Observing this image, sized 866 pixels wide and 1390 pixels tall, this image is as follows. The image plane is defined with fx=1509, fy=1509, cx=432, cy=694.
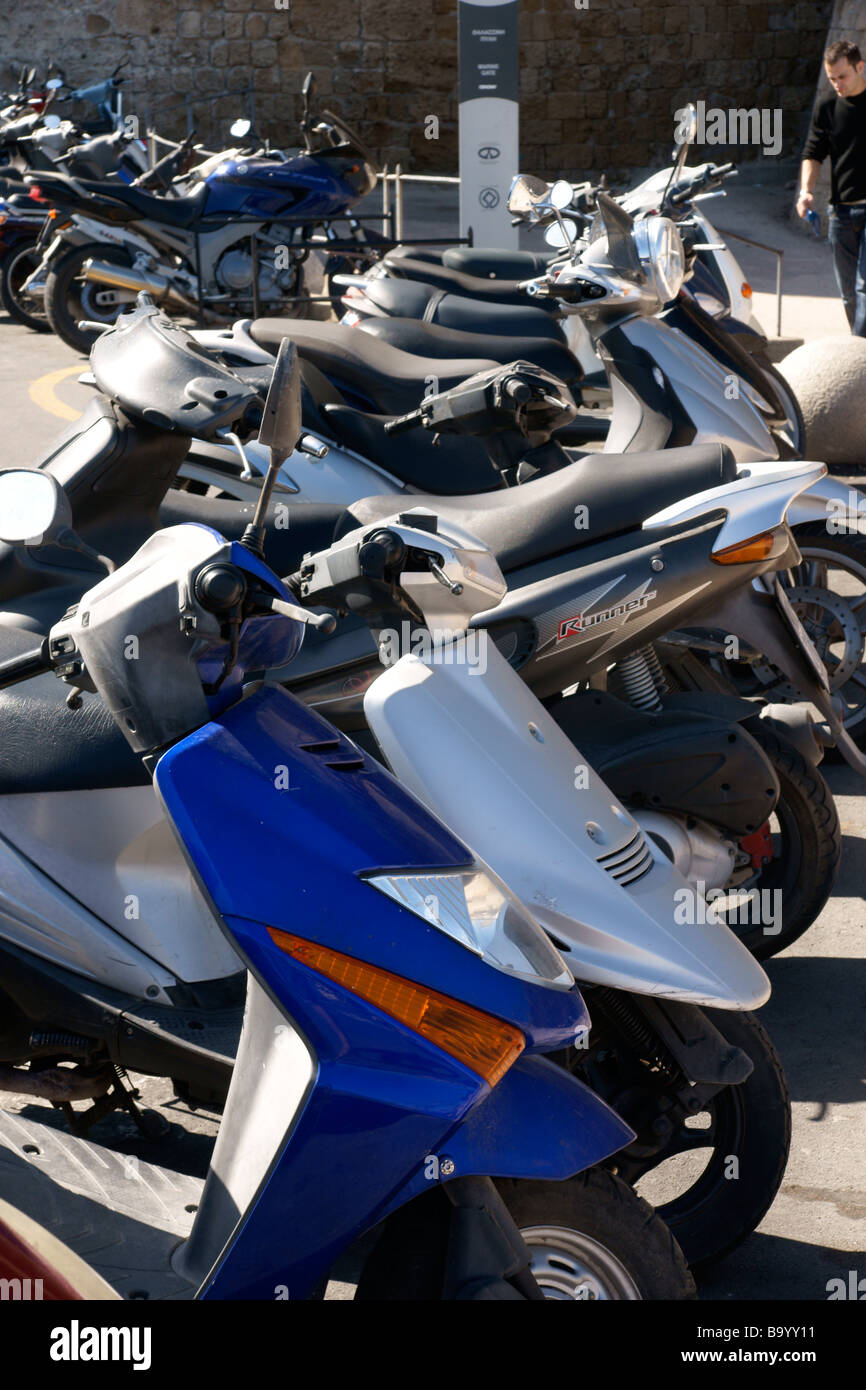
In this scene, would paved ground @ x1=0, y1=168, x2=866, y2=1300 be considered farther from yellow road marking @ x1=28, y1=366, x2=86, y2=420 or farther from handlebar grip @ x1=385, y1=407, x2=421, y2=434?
yellow road marking @ x1=28, y1=366, x2=86, y2=420

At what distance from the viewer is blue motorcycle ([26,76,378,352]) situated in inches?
417

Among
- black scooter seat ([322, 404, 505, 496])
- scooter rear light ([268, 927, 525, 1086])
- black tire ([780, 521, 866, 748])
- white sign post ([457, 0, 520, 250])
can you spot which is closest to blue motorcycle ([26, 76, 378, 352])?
white sign post ([457, 0, 520, 250])

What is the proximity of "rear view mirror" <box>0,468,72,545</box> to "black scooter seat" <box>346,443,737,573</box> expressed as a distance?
1182 millimetres

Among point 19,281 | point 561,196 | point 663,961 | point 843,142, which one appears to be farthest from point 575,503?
point 19,281

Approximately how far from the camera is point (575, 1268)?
2.02 m

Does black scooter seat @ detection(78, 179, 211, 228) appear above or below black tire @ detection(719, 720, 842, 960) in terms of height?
above

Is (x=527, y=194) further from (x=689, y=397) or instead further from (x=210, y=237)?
(x=210, y=237)

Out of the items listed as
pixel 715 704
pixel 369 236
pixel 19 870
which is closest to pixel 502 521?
pixel 715 704

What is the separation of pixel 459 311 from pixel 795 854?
412cm

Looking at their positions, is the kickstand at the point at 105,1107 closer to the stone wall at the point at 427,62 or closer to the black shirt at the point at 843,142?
the black shirt at the point at 843,142

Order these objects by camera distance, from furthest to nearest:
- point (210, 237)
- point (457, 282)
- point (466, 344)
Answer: point (210, 237) < point (457, 282) < point (466, 344)

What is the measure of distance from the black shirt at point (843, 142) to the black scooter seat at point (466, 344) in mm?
3116

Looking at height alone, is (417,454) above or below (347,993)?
above

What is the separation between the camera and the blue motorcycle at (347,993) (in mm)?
1835
